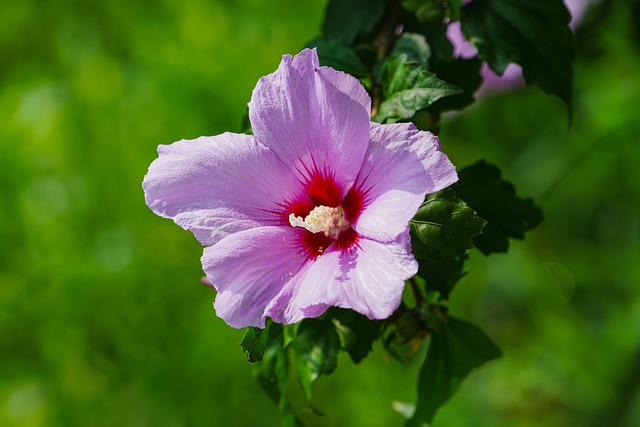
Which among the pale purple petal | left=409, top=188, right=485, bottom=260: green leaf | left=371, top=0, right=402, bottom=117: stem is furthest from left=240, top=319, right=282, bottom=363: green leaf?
left=371, top=0, right=402, bottom=117: stem

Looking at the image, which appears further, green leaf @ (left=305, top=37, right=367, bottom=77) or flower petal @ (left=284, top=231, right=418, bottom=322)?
green leaf @ (left=305, top=37, right=367, bottom=77)

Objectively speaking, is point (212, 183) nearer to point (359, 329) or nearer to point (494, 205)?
point (359, 329)

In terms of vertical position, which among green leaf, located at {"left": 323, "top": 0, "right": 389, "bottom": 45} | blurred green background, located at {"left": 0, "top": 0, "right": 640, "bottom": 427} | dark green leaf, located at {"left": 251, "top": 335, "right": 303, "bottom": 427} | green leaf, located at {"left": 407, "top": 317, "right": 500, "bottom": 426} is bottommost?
blurred green background, located at {"left": 0, "top": 0, "right": 640, "bottom": 427}

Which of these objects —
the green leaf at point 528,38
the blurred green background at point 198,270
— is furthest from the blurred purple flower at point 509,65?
the green leaf at point 528,38

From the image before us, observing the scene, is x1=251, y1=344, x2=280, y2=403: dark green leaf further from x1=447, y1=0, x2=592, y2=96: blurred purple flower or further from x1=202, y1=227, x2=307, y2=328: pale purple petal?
x1=447, y1=0, x2=592, y2=96: blurred purple flower

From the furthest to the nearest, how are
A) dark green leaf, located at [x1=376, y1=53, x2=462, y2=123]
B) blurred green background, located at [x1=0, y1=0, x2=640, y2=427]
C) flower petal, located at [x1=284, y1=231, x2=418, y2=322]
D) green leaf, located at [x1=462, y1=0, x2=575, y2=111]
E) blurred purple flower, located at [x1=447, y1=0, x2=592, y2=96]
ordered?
blurred green background, located at [x1=0, y1=0, x2=640, y2=427]
blurred purple flower, located at [x1=447, y1=0, x2=592, y2=96]
green leaf, located at [x1=462, y1=0, x2=575, y2=111]
dark green leaf, located at [x1=376, y1=53, x2=462, y2=123]
flower petal, located at [x1=284, y1=231, x2=418, y2=322]

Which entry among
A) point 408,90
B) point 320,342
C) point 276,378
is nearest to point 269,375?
point 276,378

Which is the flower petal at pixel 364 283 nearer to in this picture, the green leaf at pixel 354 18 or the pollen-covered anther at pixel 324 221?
the pollen-covered anther at pixel 324 221
